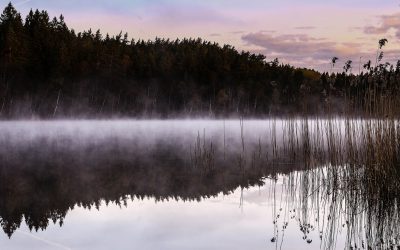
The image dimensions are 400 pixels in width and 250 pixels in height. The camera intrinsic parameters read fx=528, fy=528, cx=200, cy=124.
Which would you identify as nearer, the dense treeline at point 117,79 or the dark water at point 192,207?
the dark water at point 192,207

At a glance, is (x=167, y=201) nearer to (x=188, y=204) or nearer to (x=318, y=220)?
(x=188, y=204)

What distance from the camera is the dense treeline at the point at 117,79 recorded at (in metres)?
49.9

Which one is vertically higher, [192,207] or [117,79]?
[117,79]

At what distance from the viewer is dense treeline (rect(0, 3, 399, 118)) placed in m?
49.9

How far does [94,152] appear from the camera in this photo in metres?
17.2

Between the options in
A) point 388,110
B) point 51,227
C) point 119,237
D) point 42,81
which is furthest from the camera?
point 42,81

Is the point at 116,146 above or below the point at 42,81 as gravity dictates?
below

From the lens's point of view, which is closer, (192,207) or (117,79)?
(192,207)

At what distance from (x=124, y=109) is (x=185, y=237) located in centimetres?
4780

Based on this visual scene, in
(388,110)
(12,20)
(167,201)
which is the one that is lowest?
(167,201)

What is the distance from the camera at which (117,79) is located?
56.9m

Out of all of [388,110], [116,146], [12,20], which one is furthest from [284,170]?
[12,20]

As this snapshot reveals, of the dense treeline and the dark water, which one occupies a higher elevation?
the dense treeline

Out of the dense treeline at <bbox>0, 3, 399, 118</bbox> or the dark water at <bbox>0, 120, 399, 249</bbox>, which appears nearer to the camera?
the dark water at <bbox>0, 120, 399, 249</bbox>
